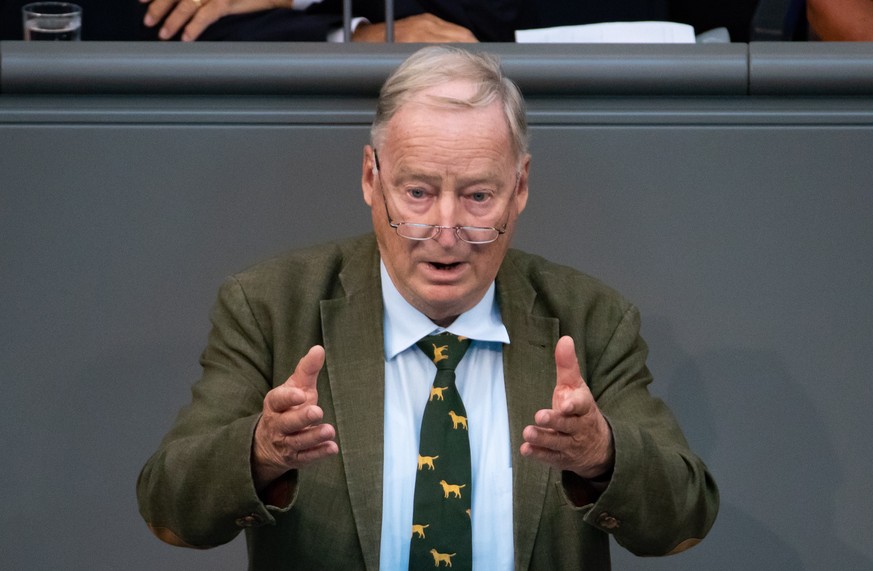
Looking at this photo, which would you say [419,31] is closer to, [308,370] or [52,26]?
[52,26]

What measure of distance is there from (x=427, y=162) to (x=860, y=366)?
3.75 feet

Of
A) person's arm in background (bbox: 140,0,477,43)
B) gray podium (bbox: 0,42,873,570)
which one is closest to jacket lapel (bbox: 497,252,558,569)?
gray podium (bbox: 0,42,873,570)

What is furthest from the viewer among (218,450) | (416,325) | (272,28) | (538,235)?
(272,28)

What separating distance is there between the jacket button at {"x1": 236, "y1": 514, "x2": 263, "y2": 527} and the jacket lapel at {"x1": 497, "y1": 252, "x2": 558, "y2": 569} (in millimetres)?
386

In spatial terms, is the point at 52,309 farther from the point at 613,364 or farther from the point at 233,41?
the point at 613,364

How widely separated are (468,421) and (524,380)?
0.11 m

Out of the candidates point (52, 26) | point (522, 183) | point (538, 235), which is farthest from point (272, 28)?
point (522, 183)

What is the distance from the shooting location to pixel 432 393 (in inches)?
87.4

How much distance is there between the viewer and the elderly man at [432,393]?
212 centimetres

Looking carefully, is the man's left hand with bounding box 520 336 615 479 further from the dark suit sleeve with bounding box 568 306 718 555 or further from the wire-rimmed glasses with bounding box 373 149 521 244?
the wire-rimmed glasses with bounding box 373 149 521 244

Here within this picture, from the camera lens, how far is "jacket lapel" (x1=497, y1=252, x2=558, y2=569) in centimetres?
221

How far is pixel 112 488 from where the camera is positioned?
2900mm

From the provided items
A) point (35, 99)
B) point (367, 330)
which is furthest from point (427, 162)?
point (35, 99)

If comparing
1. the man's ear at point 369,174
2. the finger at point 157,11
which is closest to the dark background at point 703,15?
the finger at point 157,11
